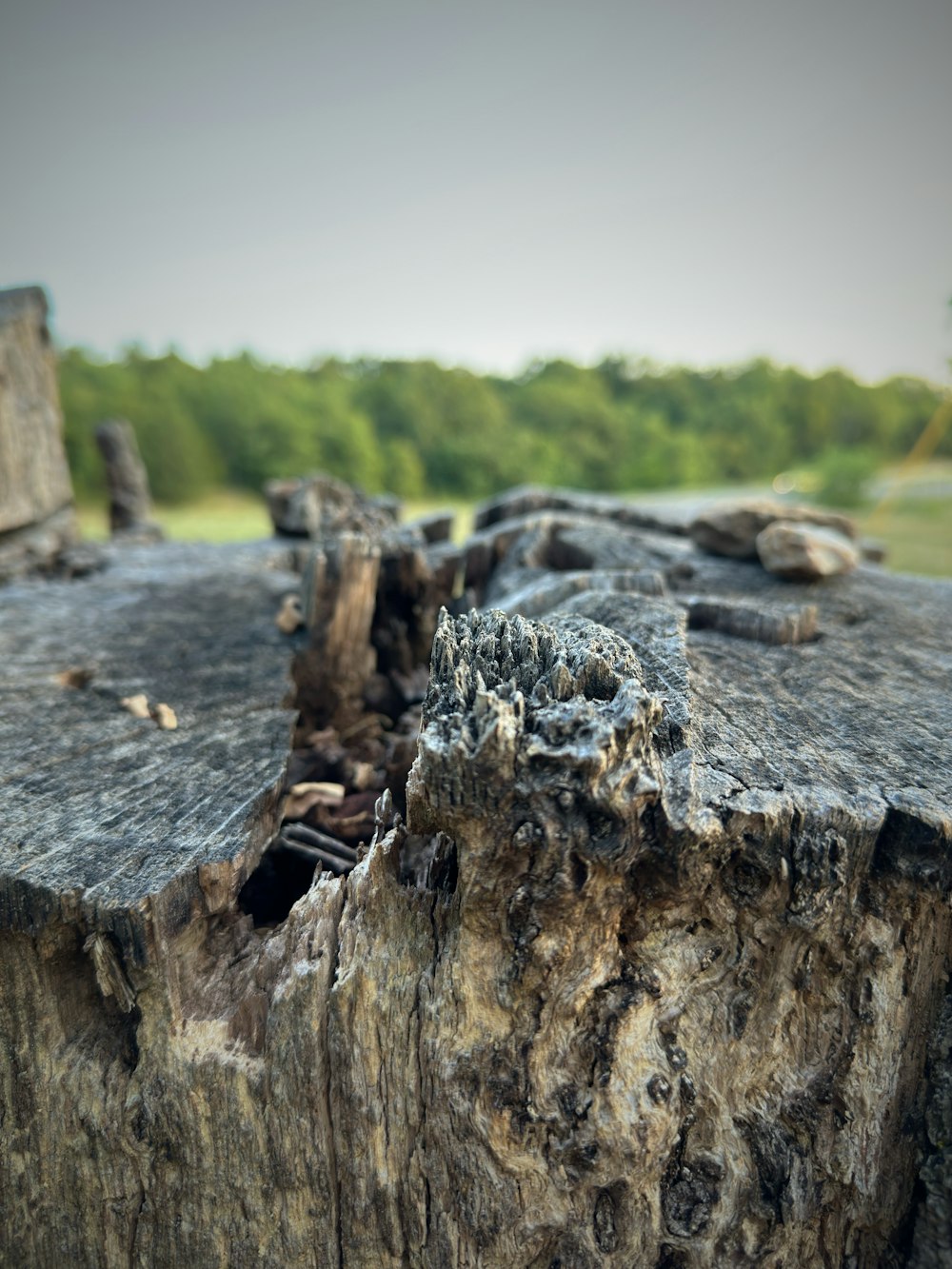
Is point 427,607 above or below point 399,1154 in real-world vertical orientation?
above

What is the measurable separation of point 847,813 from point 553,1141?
2.42 ft

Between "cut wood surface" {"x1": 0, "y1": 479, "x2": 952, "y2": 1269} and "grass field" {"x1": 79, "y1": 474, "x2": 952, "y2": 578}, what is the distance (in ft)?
9.76

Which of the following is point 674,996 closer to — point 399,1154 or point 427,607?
point 399,1154

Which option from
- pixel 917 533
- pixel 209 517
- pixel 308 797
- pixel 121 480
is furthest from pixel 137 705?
pixel 209 517

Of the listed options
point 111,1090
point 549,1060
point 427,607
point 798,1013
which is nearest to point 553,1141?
point 549,1060

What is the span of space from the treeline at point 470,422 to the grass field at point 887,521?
2.22ft

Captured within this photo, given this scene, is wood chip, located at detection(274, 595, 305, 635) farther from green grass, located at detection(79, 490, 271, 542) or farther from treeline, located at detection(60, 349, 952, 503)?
treeline, located at detection(60, 349, 952, 503)

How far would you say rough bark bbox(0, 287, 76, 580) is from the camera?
3.70 metres

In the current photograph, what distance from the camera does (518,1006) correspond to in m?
1.25

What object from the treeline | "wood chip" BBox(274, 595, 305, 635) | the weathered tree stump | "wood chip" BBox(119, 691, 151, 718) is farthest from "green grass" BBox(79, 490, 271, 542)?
"wood chip" BBox(119, 691, 151, 718)

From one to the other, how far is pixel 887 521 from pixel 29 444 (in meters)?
9.13

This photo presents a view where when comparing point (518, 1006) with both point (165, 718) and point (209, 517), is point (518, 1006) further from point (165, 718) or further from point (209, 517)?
point (209, 517)

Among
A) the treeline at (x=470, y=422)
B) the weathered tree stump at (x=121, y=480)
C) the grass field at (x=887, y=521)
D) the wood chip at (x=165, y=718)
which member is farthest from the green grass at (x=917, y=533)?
the weathered tree stump at (x=121, y=480)

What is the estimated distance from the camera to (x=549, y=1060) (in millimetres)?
1259
